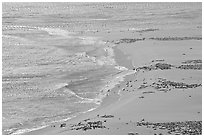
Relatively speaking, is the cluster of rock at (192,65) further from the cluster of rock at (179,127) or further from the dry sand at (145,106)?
the cluster of rock at (179,127)

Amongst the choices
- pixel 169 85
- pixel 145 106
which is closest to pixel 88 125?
pixel 145 106

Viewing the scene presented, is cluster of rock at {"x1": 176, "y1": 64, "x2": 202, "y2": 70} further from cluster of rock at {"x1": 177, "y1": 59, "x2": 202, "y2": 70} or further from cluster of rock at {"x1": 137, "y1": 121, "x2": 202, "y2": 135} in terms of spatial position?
cluster of rock at {"x1": 137, "y1": 121, "x2": 202, "y2": 135}

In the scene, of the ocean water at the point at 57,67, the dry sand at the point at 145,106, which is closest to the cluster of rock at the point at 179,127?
the dry sand at the point at 145,106

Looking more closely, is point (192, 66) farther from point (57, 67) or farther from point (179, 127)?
point (179, 127)

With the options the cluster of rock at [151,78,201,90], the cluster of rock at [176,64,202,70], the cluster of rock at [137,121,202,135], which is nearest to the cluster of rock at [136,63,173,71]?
the cluster of rock at [176,64,202,70]

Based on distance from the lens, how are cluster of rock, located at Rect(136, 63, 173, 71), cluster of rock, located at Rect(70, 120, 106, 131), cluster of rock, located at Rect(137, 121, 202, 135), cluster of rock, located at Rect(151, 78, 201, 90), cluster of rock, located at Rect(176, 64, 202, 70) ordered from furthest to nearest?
cluster of rock, located at Rect(136, 63, 173, 71) < cluster of rock, located at Rect(176, 64, 202, 70) < cluster of rock, located at Rect(151, 78, 201, 90) < cluster of rock, located at Rect(70, 120, 106, 131) < cluster of rock, located at Rect(137, 121, 202, 135)
